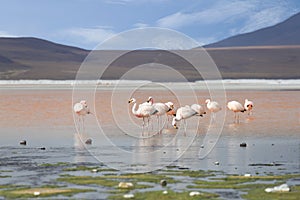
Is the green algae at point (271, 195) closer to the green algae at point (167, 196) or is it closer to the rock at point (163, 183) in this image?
the green algae at point (167, 196)

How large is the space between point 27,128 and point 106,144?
5.43 metres

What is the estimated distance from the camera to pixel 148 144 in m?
19.2

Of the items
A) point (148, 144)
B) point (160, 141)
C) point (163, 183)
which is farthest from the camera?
point (160, 141)

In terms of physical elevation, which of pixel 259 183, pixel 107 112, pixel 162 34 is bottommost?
pixel 259 183

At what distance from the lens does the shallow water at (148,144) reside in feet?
49.2

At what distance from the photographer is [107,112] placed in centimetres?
3080

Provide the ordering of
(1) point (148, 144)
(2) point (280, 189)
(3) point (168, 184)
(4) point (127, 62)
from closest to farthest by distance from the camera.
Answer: (2) point (280, 189) < (3) point (168, 184) < (1) point (148, 144) < (4) point (127, 62)

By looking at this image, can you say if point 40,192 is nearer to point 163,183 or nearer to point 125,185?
point 125,185

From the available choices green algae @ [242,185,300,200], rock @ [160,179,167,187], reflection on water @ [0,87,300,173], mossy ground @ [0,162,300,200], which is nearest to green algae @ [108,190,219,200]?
mossy ground @ [0,162,300,200]

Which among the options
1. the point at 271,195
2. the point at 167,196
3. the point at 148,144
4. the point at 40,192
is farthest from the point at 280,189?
the point at 148,144

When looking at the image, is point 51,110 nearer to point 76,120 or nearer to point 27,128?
point 76,120

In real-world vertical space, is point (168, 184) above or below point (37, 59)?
below

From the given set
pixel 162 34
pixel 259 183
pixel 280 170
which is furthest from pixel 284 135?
pixel 259 183

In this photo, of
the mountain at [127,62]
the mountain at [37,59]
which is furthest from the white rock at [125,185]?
the mountain at [37,59]
